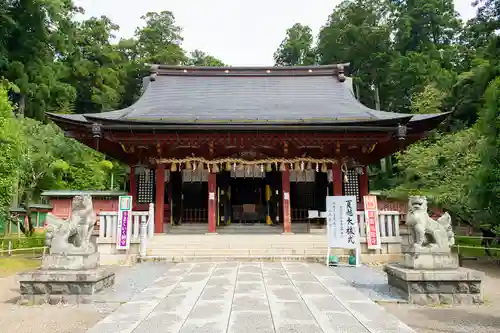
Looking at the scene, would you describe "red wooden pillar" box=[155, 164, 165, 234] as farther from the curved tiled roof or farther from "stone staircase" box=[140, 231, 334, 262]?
the curved tiled roof

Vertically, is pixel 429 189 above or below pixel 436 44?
below

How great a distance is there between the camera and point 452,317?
17.5ft

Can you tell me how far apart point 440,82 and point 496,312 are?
3064 cm

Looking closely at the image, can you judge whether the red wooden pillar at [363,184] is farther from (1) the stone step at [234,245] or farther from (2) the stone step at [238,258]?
(2) the stone step at [238,258]

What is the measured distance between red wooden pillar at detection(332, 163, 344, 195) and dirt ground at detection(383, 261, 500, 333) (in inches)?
303

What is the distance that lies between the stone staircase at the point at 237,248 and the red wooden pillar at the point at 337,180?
Result: 2.05 m

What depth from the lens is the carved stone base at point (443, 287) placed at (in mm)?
6004

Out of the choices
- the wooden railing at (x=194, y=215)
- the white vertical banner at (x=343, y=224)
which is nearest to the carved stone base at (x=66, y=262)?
the white vertical banner at (x=343, y=224)

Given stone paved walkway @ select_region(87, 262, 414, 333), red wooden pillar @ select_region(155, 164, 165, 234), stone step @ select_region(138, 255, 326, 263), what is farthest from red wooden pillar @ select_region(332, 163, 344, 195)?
red wooden pillar @ select_region(155, 164, 165, 234)

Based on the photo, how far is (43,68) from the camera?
30.4m

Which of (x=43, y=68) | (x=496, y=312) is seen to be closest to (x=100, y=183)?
(x=43, y=68)

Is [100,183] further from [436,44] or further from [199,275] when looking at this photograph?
[436,44]

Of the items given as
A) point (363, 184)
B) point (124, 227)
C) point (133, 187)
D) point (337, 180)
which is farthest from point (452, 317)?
point (133, 187)

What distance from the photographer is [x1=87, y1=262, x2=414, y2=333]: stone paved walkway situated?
4.66 meters
